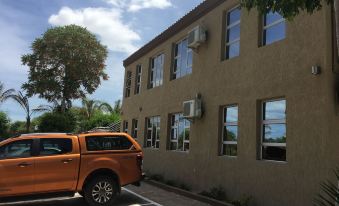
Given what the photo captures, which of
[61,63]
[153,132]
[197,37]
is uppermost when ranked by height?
[61,63]

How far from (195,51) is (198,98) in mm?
1857

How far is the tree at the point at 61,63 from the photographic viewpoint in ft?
115

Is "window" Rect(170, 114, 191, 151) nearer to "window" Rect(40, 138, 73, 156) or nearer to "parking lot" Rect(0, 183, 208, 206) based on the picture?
"parking lot" Rect(0, 183, 208, 206)

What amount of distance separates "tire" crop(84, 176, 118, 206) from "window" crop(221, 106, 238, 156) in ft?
11.9

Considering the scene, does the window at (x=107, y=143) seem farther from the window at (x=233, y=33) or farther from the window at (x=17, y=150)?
the window at (x=233, y=33)

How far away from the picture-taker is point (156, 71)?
63.3 feet

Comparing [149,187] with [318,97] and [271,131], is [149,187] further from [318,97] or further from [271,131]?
[318,97]

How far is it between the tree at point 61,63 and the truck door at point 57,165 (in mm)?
25359

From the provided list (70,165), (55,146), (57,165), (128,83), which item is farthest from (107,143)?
(128,83)

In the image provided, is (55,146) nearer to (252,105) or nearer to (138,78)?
(252,105)

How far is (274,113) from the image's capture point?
10.3 metres

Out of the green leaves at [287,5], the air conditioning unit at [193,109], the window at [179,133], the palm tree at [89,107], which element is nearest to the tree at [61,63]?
the palm tree at [89,107]

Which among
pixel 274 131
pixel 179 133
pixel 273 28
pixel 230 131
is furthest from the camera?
pixel 179 133

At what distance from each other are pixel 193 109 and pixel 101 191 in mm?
4600
